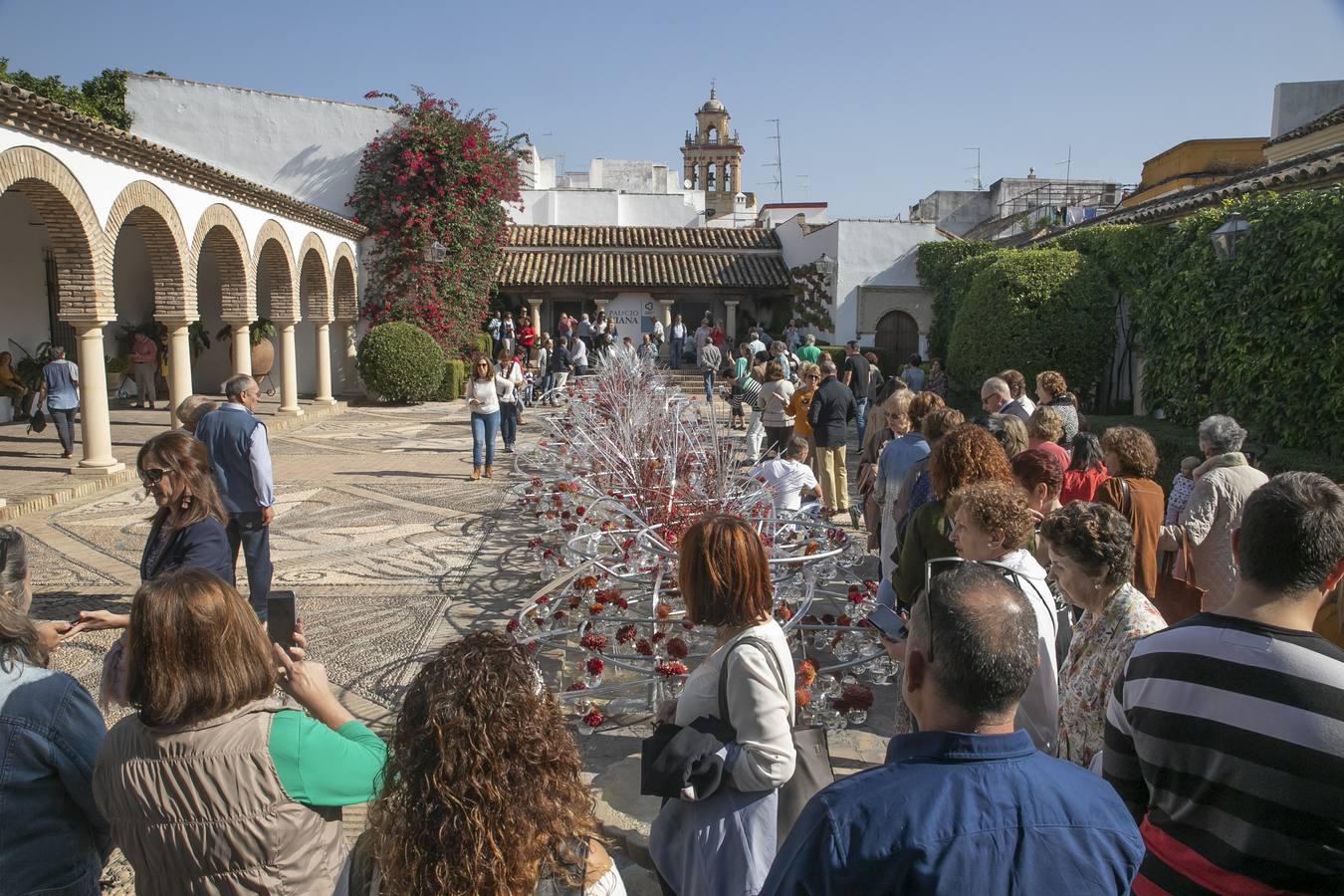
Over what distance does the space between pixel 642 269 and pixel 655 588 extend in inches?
934

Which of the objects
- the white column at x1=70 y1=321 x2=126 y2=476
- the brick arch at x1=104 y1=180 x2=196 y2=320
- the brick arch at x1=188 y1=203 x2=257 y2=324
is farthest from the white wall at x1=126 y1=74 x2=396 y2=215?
the white column at x1=70 y1=321 x2=126 y2=476

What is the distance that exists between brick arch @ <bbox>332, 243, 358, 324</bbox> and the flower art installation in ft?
53.4

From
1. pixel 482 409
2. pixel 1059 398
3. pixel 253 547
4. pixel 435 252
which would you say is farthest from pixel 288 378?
pixel 1059 398

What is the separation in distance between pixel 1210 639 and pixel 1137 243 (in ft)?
42.9

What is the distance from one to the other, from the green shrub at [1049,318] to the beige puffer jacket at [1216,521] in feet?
33.6

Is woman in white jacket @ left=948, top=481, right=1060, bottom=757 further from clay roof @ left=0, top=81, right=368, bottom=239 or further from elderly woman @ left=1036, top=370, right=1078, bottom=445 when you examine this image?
clay roof @ left=0, top=81, right=368, bottom=239

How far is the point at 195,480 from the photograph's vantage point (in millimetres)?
3945

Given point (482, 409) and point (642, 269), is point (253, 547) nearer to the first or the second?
point (482, 409)

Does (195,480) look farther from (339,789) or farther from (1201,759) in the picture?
(1201,759)

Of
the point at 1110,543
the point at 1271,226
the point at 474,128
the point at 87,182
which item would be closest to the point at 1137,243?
the point at 1271,226

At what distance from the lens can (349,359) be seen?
2164 centimetres

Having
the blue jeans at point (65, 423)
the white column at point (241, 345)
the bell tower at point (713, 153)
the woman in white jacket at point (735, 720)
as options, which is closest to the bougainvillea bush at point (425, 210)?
the white column at point (241, 345)

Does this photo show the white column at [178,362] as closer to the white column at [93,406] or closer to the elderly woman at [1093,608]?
the white column at [93,406]

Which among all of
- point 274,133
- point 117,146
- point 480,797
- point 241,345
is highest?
point 274,133
